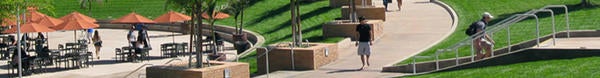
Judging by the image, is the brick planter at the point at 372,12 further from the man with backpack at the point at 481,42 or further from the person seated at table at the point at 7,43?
the man with backpack at the point at 481,42

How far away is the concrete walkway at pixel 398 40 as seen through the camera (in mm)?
19639

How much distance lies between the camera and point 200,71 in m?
16.8

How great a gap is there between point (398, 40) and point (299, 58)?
6002 mm

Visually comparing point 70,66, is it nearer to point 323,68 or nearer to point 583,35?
point 323,68

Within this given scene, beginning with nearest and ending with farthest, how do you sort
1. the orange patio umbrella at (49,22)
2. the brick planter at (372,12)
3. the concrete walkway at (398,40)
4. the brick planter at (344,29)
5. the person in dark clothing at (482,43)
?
the person in dark clothing at (482,43) < the concrete walkway at (398,40) < the brick planter at (344,29) < the brick planter at (372,12) < the orange patio umbrella at (49,22)

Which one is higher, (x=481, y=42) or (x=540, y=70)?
(x=481, y=42)

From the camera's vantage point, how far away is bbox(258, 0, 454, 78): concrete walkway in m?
19.6

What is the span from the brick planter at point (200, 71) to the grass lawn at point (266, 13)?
435 cm

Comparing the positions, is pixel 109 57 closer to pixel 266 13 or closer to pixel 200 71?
pixel 266 13

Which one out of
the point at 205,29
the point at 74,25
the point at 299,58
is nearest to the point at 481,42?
the point at 299,58

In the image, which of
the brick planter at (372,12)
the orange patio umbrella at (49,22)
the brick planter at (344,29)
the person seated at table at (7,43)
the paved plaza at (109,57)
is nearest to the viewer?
the paved plaza at (109,57)

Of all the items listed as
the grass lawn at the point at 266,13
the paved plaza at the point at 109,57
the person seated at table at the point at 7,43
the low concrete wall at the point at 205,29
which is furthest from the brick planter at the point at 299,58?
the person seated at table at the point at 7,43

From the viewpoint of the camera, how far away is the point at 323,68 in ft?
67.6

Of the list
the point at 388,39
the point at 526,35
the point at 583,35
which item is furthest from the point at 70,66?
the point at 583,35
